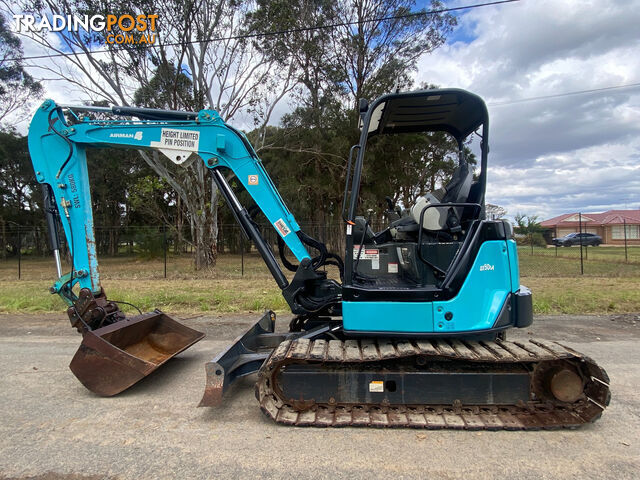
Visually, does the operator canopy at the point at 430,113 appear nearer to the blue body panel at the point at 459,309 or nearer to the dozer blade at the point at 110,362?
the blue body panel at the point at 459,309

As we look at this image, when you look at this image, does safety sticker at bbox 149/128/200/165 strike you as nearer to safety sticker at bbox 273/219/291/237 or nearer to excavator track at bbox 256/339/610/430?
safety sticker at bbox 273/219/291/237

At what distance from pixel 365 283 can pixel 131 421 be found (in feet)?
7.90

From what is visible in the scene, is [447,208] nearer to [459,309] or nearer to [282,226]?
[459,309]

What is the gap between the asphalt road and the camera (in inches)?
109

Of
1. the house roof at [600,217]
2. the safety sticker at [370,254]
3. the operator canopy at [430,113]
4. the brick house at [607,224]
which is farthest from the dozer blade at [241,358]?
the house roof at [600,217]

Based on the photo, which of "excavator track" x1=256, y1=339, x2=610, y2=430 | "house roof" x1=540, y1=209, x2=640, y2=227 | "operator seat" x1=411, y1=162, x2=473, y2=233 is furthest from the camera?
"house roof" x1=540, y1=209, x2=640, y2=227

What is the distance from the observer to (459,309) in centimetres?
364

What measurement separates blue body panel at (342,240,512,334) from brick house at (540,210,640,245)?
45.5 m

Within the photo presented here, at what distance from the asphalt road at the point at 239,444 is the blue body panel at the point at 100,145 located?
4.94 feet

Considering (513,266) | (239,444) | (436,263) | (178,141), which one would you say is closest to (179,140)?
(178,141)

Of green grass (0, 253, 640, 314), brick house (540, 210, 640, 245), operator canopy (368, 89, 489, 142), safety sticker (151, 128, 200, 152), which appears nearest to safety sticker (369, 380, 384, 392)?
operator canopy (368, 89, 489, 142)

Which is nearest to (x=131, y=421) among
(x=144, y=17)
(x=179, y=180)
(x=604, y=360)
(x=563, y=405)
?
(x=563, y=405)

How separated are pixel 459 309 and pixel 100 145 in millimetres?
4303

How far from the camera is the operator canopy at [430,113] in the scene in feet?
12.7
